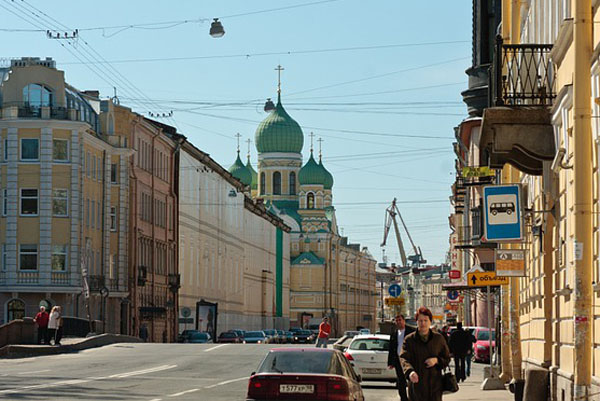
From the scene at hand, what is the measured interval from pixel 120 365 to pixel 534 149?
24.1 metres

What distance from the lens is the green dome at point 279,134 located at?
177000 millimetres

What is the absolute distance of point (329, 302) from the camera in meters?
191

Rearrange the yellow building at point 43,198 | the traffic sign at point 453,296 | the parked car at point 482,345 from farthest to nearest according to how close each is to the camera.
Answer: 1. the yellow building at point 43,198
2. the traffic sign at point 453,296
3. the parked car at point 482,345

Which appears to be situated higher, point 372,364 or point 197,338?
point 372,364

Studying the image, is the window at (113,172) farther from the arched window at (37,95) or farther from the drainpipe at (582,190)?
the drainpipe at (582,190)

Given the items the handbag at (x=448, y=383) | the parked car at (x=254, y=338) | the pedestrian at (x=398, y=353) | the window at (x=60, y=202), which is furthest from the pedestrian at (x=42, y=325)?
the handbag at (x=448, y=383)

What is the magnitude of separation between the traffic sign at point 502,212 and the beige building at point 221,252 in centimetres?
7052

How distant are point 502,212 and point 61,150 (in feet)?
184

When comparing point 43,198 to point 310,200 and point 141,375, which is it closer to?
point 141,375

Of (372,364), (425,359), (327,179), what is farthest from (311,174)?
(425,359)

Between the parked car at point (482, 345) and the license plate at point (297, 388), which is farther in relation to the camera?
the parked car at point (482, 345)

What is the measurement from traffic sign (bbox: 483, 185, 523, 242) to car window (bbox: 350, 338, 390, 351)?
13781 millimetres

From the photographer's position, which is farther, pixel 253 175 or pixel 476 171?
pixel 253 175

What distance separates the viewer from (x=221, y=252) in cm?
11412
